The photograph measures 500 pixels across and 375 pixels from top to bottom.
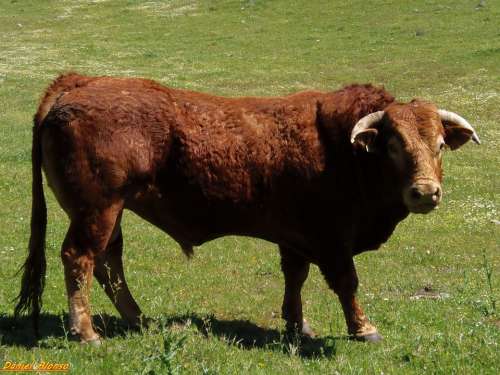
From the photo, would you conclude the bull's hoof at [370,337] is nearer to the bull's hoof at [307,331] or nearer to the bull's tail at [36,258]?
the bull's hoof at [307,331]

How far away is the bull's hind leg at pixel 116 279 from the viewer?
907 centimetres

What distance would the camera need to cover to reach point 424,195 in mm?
8023

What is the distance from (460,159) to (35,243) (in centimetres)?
1786

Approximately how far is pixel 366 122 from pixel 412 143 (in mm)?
636

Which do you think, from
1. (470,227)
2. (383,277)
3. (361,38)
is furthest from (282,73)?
(383,277)

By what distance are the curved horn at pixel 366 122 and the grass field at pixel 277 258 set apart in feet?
7.62

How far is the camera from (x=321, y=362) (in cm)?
765

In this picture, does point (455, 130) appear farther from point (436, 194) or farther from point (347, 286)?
point (347, 286)

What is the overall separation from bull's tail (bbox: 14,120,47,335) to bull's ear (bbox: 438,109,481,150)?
4.63 m

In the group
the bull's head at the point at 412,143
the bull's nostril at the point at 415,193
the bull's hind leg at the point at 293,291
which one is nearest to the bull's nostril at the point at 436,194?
the bull's head at the point at 412,143

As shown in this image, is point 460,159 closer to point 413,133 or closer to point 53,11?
point 413,133

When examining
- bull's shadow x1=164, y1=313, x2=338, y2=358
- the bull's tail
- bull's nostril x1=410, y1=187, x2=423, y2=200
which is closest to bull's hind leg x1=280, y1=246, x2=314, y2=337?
bull's shadow x1=164, y1=313, x2=338, y2=358

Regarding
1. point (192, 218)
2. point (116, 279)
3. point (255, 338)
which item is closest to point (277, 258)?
point (255, 338)

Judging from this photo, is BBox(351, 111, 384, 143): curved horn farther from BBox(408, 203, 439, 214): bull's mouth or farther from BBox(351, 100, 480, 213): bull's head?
BBox(408, 203, 439, 214): bull's mouth
